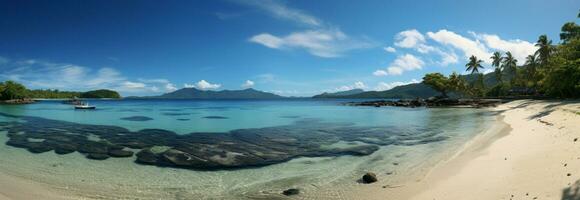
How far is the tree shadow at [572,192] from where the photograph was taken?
7770 mm

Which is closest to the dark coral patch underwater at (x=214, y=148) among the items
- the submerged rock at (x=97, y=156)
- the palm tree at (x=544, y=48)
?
the submerged rock at (x=97, y=156)

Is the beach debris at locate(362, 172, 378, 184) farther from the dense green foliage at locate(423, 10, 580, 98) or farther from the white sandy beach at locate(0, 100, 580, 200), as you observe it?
the dense green foliage at locate(423, 10, 580, 98)

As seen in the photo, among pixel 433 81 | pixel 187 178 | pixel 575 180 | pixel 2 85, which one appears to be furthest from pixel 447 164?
pixel 2 85

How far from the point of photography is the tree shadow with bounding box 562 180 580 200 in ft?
25.5

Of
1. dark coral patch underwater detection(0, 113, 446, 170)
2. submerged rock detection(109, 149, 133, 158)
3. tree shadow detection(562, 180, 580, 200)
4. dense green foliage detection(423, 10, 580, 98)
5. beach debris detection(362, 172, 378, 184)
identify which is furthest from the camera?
dense green foliage detection(423, 10, 580, 98)

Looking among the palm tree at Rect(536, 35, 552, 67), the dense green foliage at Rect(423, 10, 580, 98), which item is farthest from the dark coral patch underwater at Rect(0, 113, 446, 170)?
the palm tree at Rect(536, 35, 552, 67)

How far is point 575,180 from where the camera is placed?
8.83 m

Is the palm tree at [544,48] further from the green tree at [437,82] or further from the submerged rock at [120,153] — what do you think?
→ the submerged rock at [120,153]

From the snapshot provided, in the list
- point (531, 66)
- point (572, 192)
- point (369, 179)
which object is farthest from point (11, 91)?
point (531, 66)

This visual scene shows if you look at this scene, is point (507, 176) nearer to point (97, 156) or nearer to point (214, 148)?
point (214, 148)

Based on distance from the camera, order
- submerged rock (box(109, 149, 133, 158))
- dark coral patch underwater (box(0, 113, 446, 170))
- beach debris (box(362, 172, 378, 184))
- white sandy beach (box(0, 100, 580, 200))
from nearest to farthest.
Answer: white sandy beach (box(0, 100, 580, 200)), beach debris (box(362, 172, 378, 184)), dark coral patch underwater (box(0, 113, 446, 170)), submerged rock (box(109, 149, 133, 158))

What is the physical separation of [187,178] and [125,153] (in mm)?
7537

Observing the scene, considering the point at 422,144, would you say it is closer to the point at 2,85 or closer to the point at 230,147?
the point at 230,147

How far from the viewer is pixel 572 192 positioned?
807cm
